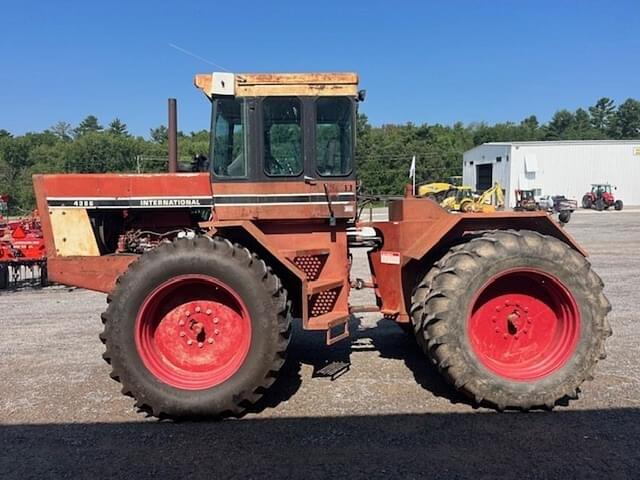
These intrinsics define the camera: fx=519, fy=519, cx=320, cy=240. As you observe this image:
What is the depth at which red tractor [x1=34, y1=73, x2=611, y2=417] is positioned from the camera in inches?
170

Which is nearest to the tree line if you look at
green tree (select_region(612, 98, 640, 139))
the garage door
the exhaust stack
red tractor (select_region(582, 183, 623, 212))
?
the garage door

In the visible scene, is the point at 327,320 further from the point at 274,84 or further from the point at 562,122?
the point at 562,122

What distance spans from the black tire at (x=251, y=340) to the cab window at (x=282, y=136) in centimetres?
97

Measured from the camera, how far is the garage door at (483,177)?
4941cm

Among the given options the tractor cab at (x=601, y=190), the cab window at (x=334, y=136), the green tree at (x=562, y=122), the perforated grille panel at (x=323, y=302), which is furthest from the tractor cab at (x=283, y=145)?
the green tree at (x=562, y=122)

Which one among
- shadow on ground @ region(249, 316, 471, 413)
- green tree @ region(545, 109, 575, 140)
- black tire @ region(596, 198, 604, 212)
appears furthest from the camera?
green tree @ region(545, 109, 575, 140)

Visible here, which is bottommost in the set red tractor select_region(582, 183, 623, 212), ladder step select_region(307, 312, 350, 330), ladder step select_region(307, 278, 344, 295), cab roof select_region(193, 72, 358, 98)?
ladder step select_region(307, 312, 350, 330)

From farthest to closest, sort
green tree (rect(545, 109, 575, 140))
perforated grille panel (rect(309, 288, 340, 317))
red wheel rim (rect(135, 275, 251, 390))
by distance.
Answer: green tree (rect(545, 109, 575, 140)) → perforated grille panel (rect(309, 288, 340, 317)) → red wheel rim (rect(135, 275, 251, 390))

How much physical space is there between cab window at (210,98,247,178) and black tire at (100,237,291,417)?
0.86 meters

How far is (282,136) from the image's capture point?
15.7 ft

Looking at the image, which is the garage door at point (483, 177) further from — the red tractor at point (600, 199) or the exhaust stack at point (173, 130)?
the exhaust stack at point (173, 130)

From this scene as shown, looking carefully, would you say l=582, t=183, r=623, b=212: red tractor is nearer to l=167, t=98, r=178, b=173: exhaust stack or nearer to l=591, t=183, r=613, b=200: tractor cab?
l=591, t=183, r=613, b=200: tractor cab

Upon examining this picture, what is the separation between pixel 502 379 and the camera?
14.4ft

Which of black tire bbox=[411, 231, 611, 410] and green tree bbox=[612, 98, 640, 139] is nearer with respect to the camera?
black tire bbox=[411, 231, 611, 410]
